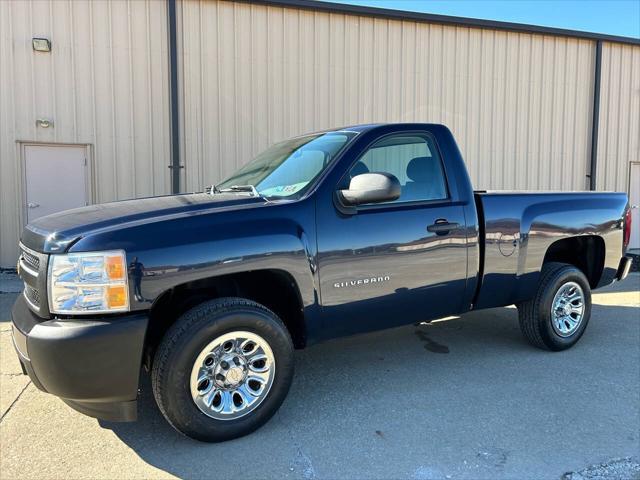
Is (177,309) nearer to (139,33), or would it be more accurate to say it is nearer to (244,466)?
(244,466)

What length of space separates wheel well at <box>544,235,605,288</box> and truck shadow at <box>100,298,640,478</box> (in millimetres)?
700

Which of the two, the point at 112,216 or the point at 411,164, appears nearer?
the point at 112,216

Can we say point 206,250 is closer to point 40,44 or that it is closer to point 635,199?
point 40,44

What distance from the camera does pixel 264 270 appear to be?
129 inches

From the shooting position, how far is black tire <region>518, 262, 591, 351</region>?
463cm

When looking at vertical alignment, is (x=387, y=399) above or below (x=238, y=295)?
below

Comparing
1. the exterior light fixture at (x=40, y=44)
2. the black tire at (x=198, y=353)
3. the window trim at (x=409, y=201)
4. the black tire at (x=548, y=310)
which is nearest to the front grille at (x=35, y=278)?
the black tire at (x=198, y=353)

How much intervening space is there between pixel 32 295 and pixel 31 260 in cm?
21

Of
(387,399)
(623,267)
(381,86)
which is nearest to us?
(387,399)

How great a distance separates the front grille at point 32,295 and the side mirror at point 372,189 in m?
1.93

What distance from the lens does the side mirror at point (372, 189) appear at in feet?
11.0

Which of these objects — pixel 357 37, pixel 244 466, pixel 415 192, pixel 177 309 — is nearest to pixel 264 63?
pixel 357 37

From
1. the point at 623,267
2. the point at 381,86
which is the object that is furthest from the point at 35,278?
the point at 381,86

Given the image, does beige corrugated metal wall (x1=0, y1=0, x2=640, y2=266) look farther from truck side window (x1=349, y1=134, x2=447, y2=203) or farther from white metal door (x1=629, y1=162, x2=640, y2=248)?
truck side window (x1=349, y1=134, x2=447, y2=203)
